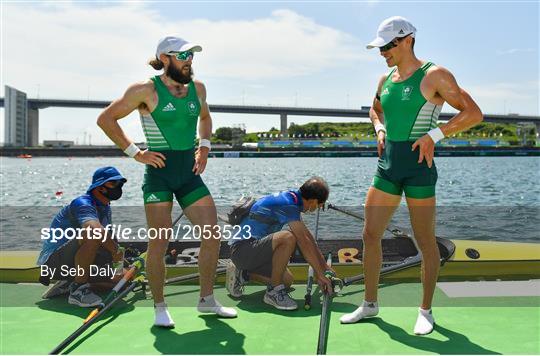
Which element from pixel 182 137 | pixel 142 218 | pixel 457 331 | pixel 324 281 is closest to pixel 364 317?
pixel 324 281

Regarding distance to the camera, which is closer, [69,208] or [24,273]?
[69,208]

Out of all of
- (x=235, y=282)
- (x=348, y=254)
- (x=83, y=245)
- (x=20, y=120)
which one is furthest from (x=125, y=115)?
(x=20, y=120)

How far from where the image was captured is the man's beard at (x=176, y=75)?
4.47 m

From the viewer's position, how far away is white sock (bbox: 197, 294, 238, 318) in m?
4.72

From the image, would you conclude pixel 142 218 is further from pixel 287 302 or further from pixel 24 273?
pixel 287 302

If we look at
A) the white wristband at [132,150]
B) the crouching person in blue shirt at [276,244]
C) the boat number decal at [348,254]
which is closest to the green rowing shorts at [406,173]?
the crouching person in blue shirt at [276,244]

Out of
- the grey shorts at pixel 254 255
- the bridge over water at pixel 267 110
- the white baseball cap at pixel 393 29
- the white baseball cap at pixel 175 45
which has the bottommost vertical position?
the grey shorts at pixel 254 255

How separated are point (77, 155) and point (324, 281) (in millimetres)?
110528

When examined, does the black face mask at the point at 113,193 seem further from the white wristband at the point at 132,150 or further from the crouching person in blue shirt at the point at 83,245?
the white wristband at the point at 132,150

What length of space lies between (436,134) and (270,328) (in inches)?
83.1

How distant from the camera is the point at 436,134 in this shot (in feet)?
13.8

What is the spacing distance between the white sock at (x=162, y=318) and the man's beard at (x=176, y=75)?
1.93 m

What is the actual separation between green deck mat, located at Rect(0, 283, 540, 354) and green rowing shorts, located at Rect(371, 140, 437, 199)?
117 centimetres

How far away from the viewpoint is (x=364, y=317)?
465cm
